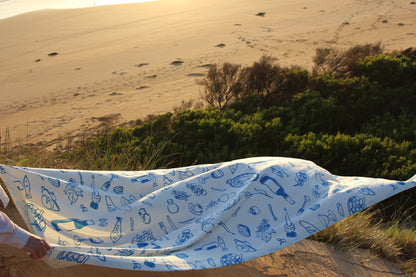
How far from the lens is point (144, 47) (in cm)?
1650

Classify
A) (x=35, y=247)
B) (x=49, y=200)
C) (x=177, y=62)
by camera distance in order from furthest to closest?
1. (x=177, y=62)
2. (x=49, y=200)
3. (x=35, y=247)

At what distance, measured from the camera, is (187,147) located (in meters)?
5.95

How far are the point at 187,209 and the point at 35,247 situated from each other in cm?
105

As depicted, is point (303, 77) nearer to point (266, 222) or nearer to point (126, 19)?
point (266, 222)

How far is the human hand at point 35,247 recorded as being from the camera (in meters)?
2.23

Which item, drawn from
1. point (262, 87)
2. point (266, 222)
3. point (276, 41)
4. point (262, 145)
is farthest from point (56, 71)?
point (266, 222)

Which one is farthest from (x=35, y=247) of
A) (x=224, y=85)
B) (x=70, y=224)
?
(x=224, y=85)

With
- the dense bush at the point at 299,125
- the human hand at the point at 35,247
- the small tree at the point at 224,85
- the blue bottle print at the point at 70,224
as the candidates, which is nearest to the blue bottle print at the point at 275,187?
the blue bottle print at the point at 70,224

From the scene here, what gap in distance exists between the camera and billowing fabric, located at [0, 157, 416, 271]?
2486 mm

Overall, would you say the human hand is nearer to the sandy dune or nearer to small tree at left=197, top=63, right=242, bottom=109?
the sandy dune

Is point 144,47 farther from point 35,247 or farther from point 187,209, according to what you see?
point 35,247

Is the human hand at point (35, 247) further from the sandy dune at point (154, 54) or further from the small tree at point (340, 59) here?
the small tree at point (340, 59)

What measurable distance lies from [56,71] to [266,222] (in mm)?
14056

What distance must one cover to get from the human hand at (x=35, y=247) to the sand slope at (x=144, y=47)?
5390 mm
